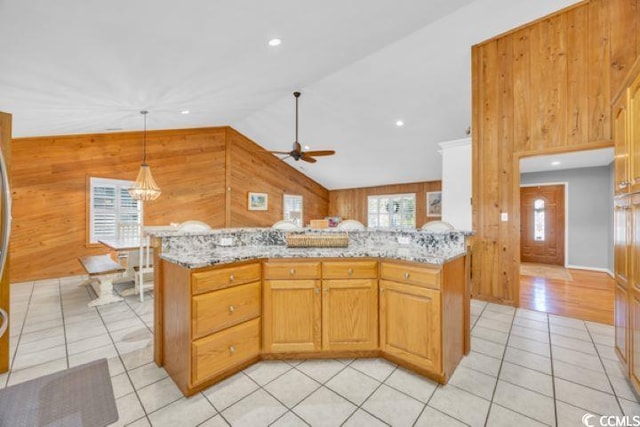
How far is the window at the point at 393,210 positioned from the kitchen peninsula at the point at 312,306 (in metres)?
6.26

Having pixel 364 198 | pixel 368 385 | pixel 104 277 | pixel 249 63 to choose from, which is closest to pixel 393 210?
pixel 364 198

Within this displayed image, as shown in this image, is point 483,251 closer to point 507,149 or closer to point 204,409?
point 507,149

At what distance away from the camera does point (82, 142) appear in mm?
4965

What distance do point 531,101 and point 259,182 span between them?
20.5 ft

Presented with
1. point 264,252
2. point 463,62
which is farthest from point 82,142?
point 463,62

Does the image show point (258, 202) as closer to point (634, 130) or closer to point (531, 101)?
point (531, 101)

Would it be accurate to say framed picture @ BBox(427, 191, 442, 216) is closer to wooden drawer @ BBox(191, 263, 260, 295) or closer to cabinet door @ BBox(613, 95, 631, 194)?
cabinet door @ BBox(613, 95, 631, 194)

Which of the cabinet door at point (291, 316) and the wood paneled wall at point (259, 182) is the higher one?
the wood paneled wall at point (259, 182)

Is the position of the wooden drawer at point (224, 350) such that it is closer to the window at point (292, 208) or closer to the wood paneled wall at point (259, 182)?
the wood paneled wall at point (259, 182)

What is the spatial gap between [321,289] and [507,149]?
3.27 metres

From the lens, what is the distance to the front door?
6164 mm

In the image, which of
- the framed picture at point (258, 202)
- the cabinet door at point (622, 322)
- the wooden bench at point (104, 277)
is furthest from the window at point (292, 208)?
the cabinet door at point (622, 322)

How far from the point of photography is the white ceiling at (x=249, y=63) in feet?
6.70

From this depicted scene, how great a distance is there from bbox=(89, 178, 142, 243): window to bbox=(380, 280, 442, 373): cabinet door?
4756 mm
